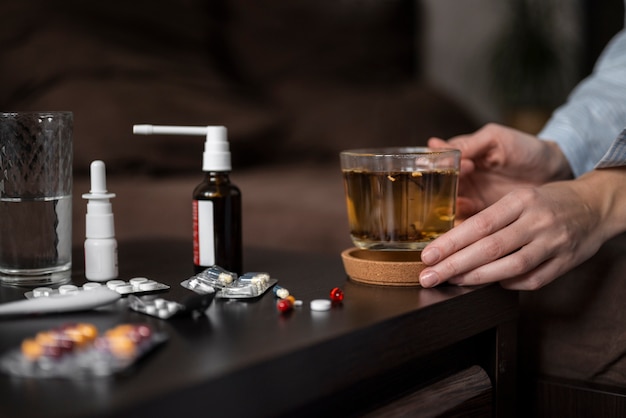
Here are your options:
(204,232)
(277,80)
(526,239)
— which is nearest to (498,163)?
(526,239)

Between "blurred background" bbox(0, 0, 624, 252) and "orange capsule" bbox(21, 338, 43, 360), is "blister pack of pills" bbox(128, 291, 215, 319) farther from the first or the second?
"blurred background" bbox(0, 0, 624, 252)

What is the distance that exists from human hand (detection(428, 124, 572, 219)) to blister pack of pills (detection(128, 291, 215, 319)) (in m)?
0.47

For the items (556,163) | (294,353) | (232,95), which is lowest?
(294,353)

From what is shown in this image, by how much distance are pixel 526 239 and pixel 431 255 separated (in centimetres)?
10

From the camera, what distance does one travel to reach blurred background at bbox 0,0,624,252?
167 cm

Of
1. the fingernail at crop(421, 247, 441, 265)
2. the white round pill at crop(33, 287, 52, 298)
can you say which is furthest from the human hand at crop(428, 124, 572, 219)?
the white round pill at crop(33, 287, 52, 298)

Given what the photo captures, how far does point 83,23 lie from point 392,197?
135 cm

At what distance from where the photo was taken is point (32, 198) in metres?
0.73

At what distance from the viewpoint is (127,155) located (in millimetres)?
1749

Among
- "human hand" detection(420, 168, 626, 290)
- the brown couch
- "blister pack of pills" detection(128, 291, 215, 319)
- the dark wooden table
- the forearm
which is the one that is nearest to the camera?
the dark wooden table

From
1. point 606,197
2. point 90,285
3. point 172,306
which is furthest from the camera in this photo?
point 606,197

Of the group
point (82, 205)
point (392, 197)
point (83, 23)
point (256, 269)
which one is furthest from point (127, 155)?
point (392, 197)

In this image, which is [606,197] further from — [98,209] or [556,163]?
[98,209]

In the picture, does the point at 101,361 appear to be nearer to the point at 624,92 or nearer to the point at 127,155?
the point at 624,92
